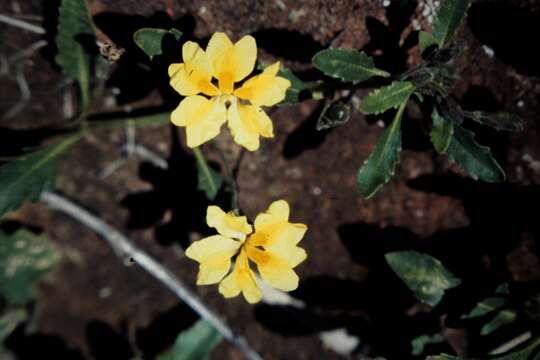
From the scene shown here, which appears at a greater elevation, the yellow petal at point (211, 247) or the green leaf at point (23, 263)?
the yellow petal at point (211, 247)

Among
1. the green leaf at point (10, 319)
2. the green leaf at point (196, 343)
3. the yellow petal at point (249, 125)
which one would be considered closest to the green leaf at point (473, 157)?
the yellow petal at point (249, 125)

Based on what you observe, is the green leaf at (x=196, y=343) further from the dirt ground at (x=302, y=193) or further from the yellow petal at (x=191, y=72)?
the yellow petal at (x=191, y=72)

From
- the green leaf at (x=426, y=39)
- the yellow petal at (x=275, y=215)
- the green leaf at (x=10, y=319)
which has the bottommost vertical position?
the green leaf at (x=10, y=319)

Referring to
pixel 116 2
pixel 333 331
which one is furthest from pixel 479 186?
pixel 116 2

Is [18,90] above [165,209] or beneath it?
above

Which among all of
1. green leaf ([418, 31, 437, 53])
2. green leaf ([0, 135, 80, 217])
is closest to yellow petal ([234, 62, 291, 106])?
green leaf ([418, 31, 437, 53])

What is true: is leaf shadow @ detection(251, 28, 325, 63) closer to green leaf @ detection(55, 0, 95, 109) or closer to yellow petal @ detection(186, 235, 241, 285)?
green leaf @ detection(55, 0, 95, 109)

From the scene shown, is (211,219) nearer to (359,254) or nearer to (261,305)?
(359,254)
